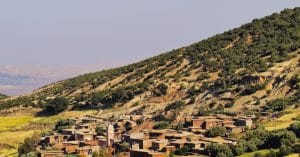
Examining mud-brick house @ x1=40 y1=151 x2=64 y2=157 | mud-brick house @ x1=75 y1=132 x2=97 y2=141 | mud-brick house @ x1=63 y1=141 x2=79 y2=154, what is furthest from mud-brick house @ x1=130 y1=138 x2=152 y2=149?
mud-brick house @ x1=75 y1=132 x2=97 y2=141

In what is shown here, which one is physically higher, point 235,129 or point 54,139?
point 235,129

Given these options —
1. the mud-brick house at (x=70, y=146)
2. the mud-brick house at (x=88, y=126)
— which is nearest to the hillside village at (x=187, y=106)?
the mud-brick house at (x=70, y=146)

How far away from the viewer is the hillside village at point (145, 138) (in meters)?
57.3

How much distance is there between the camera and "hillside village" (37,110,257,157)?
57281 millimetres

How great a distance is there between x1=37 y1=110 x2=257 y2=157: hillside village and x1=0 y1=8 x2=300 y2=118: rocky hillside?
8578mm

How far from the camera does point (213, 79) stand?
9381 centimetres

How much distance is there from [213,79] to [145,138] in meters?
33.0

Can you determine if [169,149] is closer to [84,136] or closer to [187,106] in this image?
[84,136]

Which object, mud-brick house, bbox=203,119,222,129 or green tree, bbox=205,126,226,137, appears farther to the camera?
mud-brick house, bbox=203,119,222,129

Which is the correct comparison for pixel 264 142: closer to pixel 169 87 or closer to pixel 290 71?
pixel 290 71

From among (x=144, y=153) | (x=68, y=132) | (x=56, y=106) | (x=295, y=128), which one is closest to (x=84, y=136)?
(x=68, y=132)

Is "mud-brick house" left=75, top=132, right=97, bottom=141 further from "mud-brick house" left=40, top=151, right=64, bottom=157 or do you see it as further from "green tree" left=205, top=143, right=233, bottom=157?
"green tree" left=205, top=143, right=233, bottom=157

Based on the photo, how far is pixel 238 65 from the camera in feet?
316

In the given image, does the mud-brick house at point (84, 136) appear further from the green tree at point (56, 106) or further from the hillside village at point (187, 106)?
the green tree at point (56, 106)
